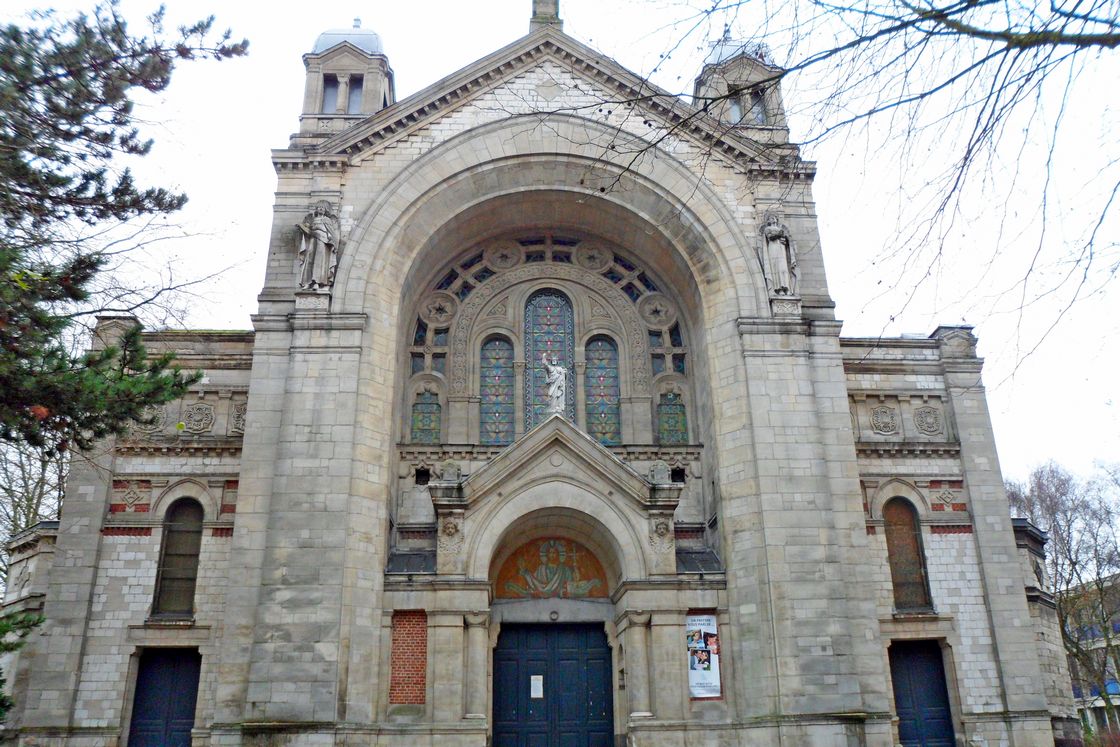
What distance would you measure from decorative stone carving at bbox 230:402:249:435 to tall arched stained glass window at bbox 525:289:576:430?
20.9 ft

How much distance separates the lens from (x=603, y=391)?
848 inches

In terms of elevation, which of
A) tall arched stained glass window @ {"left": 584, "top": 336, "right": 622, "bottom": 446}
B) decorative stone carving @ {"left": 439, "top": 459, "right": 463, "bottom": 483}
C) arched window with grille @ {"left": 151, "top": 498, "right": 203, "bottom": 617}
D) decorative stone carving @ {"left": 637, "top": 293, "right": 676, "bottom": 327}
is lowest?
arched window with grille @ {"left": 151, "top": 498, "right": 203, "bottom": 617}

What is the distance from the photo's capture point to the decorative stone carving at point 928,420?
68.9 ft

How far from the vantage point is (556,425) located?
1873 cm

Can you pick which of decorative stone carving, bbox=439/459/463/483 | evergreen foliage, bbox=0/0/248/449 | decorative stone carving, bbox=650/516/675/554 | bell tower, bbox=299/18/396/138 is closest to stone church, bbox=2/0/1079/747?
decorative stone carving, bbox=650/516/675/554

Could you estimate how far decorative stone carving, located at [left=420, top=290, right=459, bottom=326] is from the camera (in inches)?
864

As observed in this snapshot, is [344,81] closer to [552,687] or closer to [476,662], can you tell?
[476,662]

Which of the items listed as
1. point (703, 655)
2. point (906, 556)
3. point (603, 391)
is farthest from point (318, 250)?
point (906, 556)

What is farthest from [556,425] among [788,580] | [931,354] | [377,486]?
[931,354]

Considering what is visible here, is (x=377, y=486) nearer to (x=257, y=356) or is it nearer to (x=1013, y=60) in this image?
(x=257, y=356)

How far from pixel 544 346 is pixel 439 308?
2.80 meters

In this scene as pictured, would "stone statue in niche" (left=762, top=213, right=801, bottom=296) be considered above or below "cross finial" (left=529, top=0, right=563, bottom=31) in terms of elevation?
below

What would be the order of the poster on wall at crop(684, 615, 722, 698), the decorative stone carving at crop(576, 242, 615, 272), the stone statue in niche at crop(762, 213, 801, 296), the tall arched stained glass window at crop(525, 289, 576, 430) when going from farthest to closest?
the decorative stone carving at crop(576, 242, 615, 272) < the tall arched stained glass window at crop(525, 289, 576, 430) < the stone statue in niche at crop(762, 213, 801, 296) < the poster on wall at crop(684, 615, 722, 698)

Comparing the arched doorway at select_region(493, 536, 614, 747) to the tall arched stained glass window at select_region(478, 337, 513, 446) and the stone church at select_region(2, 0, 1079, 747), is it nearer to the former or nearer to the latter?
the stone church at select_region(2, 0, 1079, 747)
